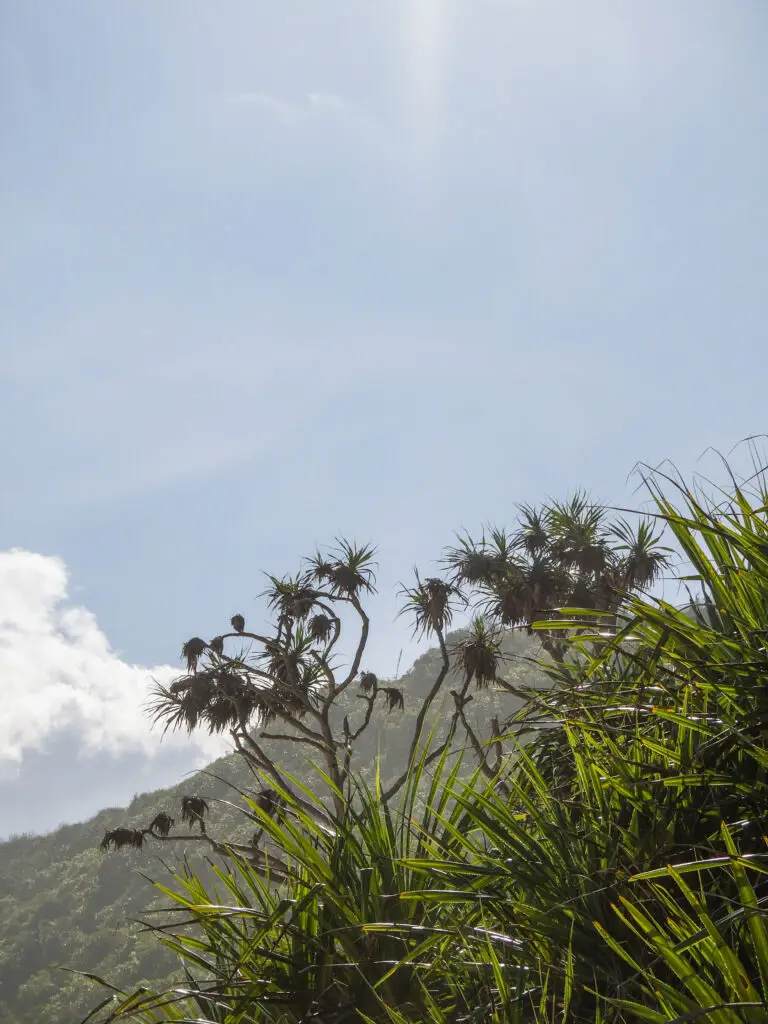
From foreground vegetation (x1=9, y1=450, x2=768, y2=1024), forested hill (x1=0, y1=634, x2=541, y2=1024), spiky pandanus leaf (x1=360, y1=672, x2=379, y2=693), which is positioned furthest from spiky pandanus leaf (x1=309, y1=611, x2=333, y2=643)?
forested hill (x1=0, y1=634, x2=541, y2=1024)

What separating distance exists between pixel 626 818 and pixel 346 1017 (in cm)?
135

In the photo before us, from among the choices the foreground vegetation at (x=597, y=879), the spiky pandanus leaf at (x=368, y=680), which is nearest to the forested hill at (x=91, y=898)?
the spiky pandanus leaf at (x=368, y=680)

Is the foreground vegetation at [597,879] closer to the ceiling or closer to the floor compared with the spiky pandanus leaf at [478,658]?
closer to the floor

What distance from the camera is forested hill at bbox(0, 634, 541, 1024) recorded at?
53.6m

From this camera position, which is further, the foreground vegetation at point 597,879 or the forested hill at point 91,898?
the forested hill at point 91,898

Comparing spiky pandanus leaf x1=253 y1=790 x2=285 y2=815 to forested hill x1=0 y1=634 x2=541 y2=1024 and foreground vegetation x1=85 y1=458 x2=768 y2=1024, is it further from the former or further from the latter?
forested hill x1=0 y1=634 x2=541 y2=1024

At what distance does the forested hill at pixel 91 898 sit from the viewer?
176 ft

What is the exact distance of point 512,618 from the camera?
13.6 metres

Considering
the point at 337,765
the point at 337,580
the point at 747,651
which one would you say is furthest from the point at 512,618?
the point at 747,651

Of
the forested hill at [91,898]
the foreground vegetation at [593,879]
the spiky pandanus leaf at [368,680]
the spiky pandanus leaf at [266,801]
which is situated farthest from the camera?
the forested hill at [91,898]

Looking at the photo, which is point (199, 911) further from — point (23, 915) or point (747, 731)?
point (23, 915)

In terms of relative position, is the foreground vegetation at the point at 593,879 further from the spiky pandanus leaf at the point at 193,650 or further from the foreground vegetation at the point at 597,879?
the spiky pandanus leaf at the point at 193,650

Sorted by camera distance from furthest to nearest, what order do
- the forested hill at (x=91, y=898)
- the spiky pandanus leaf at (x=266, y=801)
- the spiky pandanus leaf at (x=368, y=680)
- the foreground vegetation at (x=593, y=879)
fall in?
the forested hill at (x=91, y=898)
the spiky pandanus leaf at (x=368, y=680)
the spiky pandanus leaf at (x=266, y=801)
the foreground vegetation at (x=593, y=879)

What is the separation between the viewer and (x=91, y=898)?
64562mm
